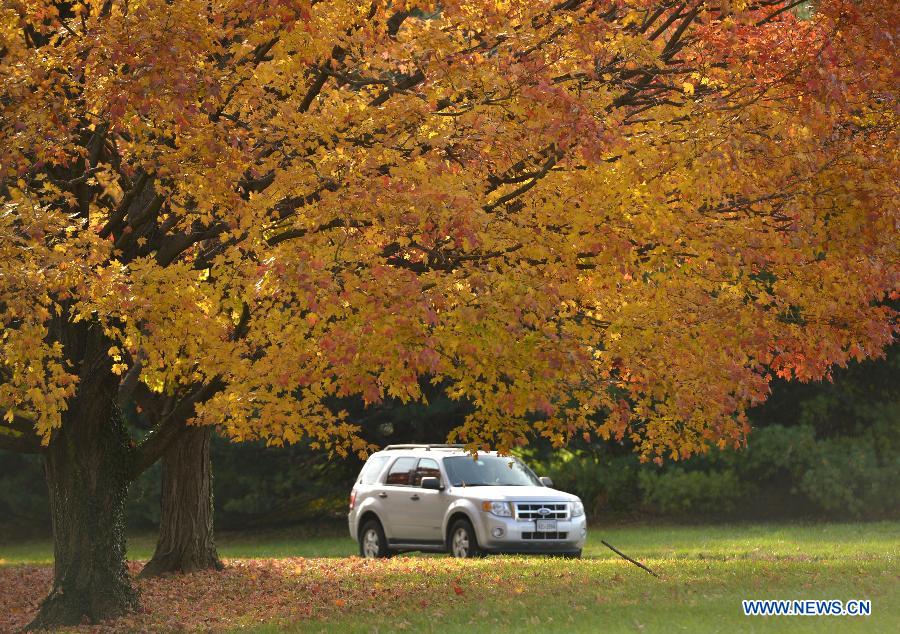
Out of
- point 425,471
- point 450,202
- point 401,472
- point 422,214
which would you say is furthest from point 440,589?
point 401,472

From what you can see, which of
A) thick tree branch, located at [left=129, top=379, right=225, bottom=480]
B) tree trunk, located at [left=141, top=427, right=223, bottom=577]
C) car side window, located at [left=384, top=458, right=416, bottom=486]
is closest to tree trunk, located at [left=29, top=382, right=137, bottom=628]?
thick tree branch, located at [left=129, top=379, right=225, bottom=480]

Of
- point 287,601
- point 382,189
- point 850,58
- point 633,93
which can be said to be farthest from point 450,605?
point 850,58

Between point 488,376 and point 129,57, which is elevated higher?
point 129,57

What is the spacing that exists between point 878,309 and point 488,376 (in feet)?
14.8

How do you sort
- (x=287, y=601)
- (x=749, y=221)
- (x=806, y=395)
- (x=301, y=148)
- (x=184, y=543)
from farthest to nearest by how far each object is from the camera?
(x=806, y=395)
(x=184, y=543)
(x=287, y=601)
(x=749, y=221)
(x=301, y=148)

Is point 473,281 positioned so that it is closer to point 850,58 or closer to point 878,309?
point 850,58

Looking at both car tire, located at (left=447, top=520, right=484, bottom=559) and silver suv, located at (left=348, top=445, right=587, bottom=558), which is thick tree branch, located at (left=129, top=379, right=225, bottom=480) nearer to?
silver suv, located at (left=348, top=445, right=587, bottom=558)

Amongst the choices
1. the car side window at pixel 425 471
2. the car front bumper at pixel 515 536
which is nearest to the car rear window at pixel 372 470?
the car side window at pixel 425 471

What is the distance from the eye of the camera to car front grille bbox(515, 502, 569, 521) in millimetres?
19578

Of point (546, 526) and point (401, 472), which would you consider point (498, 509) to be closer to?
point (546, 526)

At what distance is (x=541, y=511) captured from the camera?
1969 cm

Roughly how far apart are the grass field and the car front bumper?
27 cm

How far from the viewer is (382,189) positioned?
37.2 feet

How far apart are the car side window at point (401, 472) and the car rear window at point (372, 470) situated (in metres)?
0.47
